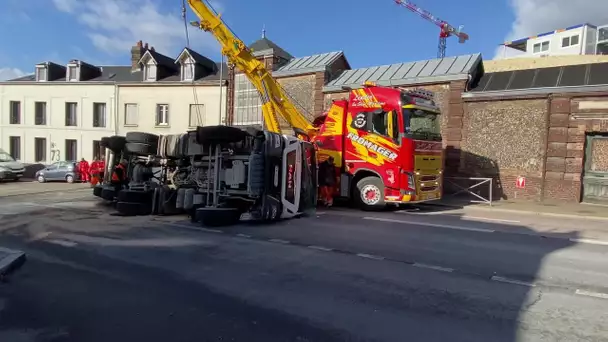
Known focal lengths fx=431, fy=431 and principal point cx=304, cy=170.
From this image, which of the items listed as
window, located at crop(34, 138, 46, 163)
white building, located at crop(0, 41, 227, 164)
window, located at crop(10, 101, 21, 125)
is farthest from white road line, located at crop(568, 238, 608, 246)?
window, located at crop(10, 101, 21, 125)

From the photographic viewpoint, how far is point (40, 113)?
33406 mm

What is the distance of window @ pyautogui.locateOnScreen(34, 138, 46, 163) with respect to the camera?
33.4 metres

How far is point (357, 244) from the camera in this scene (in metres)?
7.69

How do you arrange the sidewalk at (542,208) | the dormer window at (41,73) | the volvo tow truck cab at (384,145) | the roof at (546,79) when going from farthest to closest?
the dormer window at (41,73), the roof at (546,79), the sidewalk at (542,208), the volvo tow truck cab at (384,145)

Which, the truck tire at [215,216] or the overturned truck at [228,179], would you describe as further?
the overturned truck at [228,179]

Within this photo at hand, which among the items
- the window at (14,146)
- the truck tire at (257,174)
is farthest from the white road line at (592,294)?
the window at (14,146)

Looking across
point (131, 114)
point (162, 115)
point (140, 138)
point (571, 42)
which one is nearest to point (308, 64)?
point (162, 115)

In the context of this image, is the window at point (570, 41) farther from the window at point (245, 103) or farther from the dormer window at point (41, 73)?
the dormer window at point (41, 73)

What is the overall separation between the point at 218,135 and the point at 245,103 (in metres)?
17.6

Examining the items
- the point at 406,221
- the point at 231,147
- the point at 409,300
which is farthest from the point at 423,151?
the point at 409,300

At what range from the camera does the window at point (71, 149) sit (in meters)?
32.7

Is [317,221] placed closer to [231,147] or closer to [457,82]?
[231,147]

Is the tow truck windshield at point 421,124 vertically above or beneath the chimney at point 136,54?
beneath

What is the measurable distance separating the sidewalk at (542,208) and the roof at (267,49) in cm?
1379
